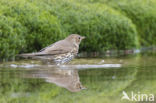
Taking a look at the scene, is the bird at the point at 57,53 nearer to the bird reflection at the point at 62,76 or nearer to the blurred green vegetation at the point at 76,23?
the bird reflection at the point at 62,76

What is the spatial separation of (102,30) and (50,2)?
2.01 metres

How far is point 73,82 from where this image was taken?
23.4 ft

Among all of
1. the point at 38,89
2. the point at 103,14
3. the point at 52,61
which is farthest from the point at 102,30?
the point at 38,89

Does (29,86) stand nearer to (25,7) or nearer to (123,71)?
(123,71)

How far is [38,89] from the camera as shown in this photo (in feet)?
20.9

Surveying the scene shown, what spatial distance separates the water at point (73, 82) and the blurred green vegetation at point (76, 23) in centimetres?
115

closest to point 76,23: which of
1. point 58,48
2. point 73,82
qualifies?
point 58,48

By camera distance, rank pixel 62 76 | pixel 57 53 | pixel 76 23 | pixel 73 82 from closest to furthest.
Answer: pixel 73 82
pixel 62 76
pixel 57 53
pixel 76 23

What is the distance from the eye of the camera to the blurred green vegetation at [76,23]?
1066 centimetres

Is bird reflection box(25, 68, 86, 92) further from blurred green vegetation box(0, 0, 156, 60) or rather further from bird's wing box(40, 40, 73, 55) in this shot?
blurred green vegetation box(0, 0, 156, 60)

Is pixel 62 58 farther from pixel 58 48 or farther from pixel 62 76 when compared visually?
pixel 62 76

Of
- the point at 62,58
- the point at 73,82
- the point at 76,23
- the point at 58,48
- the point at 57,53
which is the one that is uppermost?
the point at 76,23

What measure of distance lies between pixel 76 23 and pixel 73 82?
616cm

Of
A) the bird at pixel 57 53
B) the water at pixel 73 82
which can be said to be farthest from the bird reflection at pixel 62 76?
the bird at pixel 57 53
